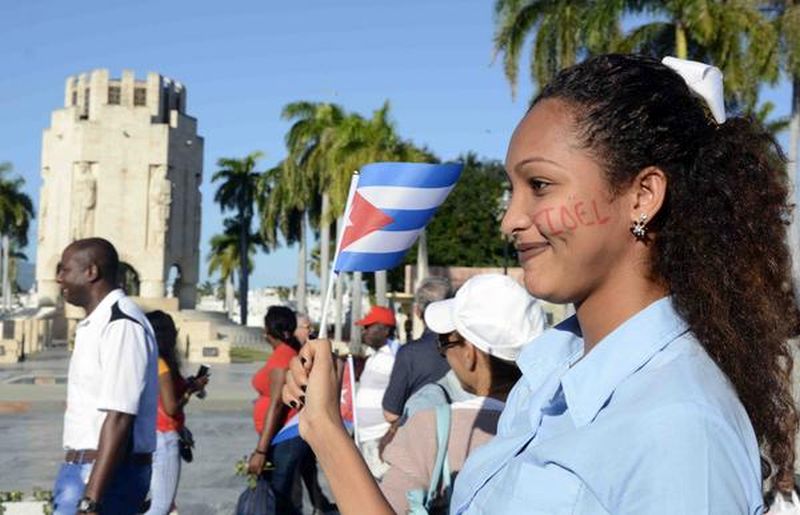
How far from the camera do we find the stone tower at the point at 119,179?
57.9 metres

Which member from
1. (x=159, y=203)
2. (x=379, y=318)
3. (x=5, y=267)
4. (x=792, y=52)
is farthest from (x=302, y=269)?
(x=379, y=318)

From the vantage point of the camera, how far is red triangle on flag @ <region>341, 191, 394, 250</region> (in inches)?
151

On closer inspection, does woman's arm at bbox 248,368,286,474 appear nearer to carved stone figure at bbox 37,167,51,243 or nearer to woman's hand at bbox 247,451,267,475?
woman's hand at bbox 247,451,267,475

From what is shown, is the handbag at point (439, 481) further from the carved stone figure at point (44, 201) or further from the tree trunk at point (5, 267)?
the tree trunk at point (5, 267)

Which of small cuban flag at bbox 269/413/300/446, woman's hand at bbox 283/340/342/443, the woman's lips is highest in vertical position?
the woman's lips

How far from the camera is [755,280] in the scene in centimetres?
164

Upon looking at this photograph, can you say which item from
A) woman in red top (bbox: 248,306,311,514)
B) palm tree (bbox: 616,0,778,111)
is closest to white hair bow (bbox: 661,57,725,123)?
woman in red top (bbox: 248,306,311,514)

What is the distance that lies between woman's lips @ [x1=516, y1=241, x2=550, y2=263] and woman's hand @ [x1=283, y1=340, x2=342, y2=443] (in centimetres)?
41

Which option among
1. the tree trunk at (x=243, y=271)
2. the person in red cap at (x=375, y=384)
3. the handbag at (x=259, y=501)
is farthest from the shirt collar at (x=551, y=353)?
the tree trunk at (x=243, y=271)

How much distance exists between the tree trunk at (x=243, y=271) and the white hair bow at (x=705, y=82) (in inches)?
2436

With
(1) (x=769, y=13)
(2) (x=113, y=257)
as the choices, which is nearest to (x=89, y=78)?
(1) (x=769, y=13)

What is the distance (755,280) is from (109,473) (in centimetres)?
313

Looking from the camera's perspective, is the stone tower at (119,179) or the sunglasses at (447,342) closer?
the sunglasses at (447,342)

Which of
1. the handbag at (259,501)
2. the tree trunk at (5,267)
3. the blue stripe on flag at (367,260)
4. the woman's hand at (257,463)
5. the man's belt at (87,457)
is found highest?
the blue stripe on flag at (367,260)
